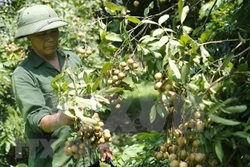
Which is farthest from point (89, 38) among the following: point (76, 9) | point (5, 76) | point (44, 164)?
point (44, 164)

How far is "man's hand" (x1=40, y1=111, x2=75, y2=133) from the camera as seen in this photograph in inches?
68.1

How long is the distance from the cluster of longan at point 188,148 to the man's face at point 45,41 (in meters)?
0.74

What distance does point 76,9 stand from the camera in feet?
15.9

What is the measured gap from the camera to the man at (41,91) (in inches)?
78.3

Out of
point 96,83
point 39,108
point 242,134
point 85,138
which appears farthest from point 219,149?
point 39,108

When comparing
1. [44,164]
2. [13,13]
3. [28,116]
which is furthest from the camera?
[13,13]

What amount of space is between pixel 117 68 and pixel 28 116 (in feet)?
1.30

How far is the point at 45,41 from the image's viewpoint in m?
2.12

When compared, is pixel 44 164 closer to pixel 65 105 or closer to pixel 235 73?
pixel 65 105

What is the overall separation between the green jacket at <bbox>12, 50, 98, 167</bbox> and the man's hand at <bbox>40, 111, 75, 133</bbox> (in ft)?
0.14

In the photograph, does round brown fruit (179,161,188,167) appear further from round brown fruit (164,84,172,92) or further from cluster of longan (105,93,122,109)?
cluster of longan (105,93,122,109)

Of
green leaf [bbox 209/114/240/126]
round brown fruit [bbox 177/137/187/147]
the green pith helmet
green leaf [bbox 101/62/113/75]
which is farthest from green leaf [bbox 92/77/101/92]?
the green pith helmet

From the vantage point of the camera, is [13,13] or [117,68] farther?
[13,13]

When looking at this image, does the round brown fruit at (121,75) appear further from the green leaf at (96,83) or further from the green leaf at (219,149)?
the green leaf at (219,149)
